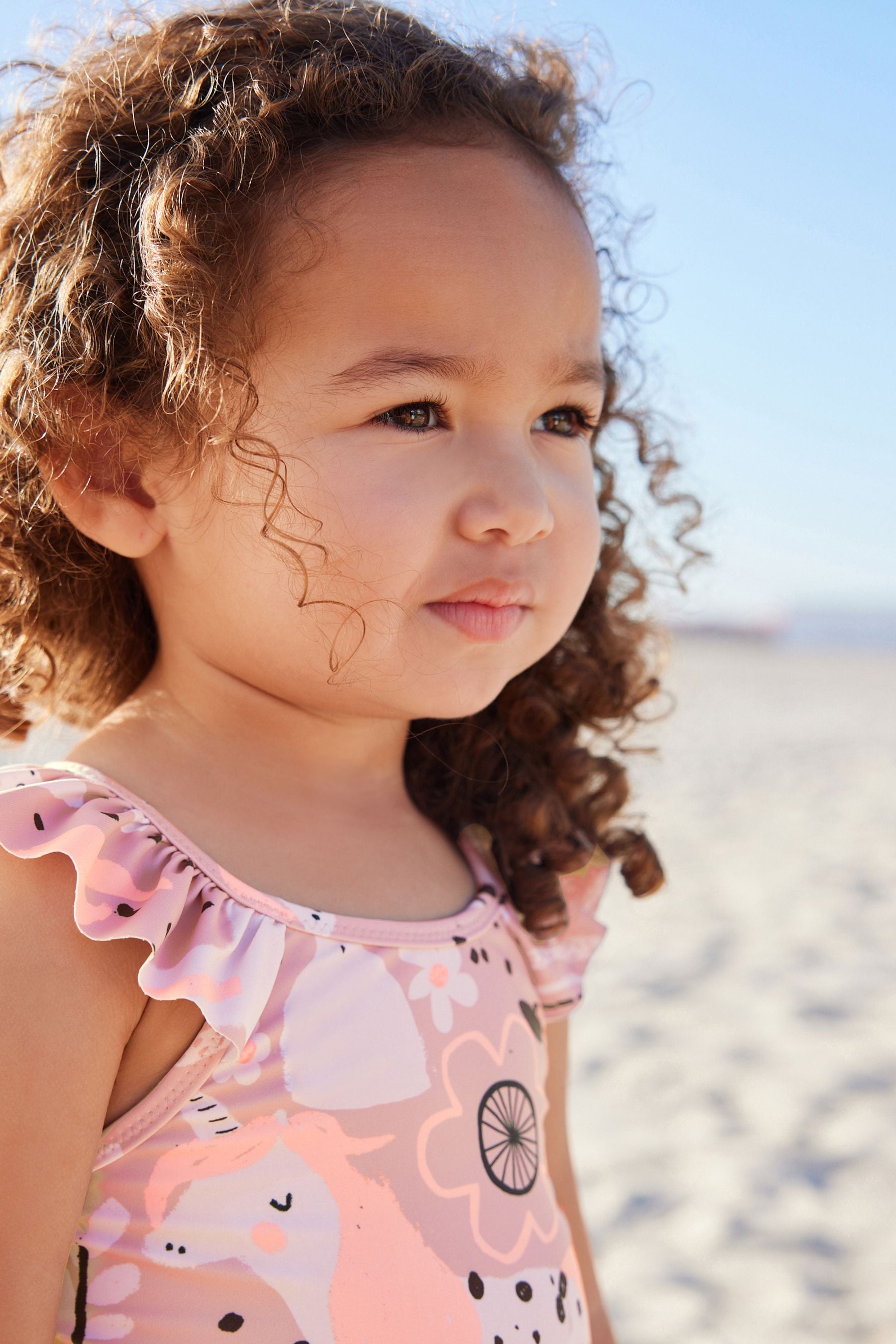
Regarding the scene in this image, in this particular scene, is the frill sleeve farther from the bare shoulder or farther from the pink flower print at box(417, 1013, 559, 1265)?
the bare shoulder

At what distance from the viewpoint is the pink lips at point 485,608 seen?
4.10 ft

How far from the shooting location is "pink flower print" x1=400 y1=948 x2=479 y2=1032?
4.20 ft

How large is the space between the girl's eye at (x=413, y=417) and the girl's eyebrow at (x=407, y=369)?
0.03m

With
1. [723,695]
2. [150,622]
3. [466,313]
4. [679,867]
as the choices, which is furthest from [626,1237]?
[723,695]

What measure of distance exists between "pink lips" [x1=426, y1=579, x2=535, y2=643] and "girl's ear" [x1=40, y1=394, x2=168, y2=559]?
347 millimetres

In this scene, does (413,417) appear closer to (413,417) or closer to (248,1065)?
(413,417)

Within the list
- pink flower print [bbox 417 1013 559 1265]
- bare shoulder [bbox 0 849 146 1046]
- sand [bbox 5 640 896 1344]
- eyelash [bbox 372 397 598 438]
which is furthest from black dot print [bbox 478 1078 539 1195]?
sand [bbox 5 640 896 1344]

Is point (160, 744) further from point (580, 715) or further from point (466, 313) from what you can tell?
point (580, 715)

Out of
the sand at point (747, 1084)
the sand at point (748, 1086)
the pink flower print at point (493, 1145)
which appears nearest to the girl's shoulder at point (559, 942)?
the pink flower print at point (493, 1145)

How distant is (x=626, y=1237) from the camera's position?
2.72m

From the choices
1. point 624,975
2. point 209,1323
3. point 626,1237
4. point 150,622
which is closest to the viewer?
point 209,1323

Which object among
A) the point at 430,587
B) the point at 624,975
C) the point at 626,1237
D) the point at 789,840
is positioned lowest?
the point at 789,840

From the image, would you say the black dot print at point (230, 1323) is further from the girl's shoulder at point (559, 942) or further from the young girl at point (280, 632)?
the girl's shoulder at point (559, 942)

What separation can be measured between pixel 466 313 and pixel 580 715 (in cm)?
87
